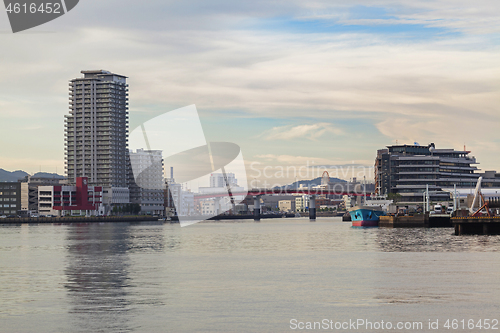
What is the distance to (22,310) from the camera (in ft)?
85.3

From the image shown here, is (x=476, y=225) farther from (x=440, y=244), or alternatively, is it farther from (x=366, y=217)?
(x=366, y=217)

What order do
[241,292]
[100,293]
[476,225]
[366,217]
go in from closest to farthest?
1. [100,293]
2. [241,292]
3. [476,225]
4. [366,217]

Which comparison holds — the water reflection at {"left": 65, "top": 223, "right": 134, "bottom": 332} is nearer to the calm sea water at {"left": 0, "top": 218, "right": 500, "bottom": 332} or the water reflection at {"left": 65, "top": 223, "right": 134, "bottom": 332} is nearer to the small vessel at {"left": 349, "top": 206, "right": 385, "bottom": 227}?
the calm sea water at {"left": 0, "top": 218, "right": 500, "bottom": 332}

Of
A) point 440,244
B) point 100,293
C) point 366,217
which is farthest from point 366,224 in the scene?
point 100,293

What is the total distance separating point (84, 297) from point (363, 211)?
398 ft

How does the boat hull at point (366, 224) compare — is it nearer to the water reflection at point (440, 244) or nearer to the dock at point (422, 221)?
the dock at point (422, 221)

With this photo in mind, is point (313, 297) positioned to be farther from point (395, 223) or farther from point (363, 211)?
point (363, 211)

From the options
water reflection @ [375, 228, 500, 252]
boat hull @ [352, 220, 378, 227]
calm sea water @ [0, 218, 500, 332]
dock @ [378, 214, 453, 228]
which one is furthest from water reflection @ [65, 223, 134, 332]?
boat hull @ [352, 220, 378, 227]

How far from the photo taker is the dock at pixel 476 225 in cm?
9056

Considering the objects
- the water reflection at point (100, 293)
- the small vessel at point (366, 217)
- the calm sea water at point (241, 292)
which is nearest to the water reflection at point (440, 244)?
the calm sea water at point (241, 292)

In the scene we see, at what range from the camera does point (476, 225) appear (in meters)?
92.8

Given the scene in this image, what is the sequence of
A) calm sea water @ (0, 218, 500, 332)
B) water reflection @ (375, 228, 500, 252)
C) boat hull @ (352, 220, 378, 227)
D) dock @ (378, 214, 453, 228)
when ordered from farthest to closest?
boat hull @ (352, 220, 378, 227), dock @ (378, 214, 453, 228), water reflection @ (375, 228, 500, 252), calm sea water @ (0, 218, 500, 332)

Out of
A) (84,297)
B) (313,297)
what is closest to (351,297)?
(313,297)

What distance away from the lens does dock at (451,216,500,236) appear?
297 ft
